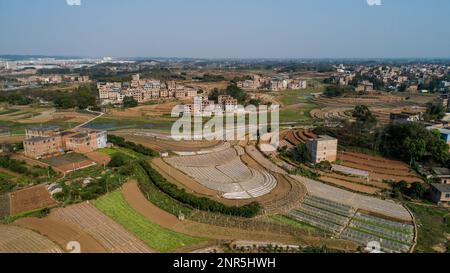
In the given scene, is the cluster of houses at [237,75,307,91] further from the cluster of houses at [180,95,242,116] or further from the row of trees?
the row of trees

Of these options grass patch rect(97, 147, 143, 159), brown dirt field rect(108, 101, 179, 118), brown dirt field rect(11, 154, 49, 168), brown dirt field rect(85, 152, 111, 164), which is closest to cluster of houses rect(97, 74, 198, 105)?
brown dirt field rect(108, 101, 179, 118)

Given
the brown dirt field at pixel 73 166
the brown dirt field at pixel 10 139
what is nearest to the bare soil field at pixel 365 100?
the brown dirt field at pixel 73 166

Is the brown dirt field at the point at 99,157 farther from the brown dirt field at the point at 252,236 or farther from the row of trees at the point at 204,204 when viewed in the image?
the brown dirt field at the point at 252,236

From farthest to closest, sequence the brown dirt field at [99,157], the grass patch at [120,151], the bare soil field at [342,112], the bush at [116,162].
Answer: the bare soil field at [342,112] < the grass patch at [120,151] < the brown dirt field at [99,157] < the bush at [116,162]

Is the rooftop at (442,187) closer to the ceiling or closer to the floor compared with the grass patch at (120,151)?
closer to the ceiling

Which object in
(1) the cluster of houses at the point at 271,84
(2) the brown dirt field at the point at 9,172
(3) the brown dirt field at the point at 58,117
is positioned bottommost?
(2) the brown dirt field at the point at 9,172

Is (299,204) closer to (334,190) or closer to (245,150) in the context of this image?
(334,190)
